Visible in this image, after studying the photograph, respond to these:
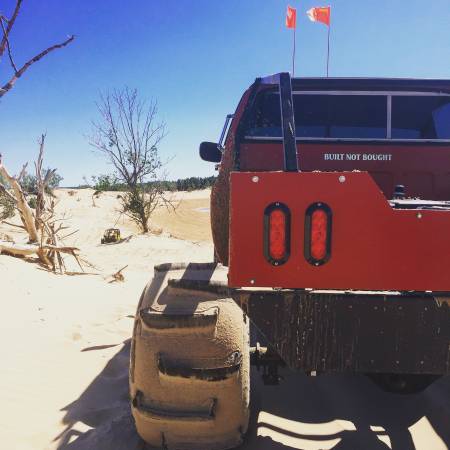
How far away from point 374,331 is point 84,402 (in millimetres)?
2287

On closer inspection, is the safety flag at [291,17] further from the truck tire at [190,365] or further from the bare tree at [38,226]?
the bare tree at [38,226]

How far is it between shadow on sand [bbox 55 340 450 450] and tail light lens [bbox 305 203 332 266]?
4.69ft

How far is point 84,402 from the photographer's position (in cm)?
289

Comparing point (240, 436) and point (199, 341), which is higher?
point (199, 341)

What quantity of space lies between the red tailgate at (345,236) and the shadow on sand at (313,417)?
1381 millimetres

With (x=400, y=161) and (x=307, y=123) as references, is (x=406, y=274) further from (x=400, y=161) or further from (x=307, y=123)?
(x=307, y=123)

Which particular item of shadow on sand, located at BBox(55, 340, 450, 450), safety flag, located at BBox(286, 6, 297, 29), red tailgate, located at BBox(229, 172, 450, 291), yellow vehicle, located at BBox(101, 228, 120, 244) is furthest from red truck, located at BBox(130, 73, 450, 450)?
yellow vehicle, located at BBox(101, 228, 120, 244)

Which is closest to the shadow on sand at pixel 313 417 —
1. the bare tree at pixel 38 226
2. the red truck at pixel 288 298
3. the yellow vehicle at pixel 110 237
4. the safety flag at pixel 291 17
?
the red truck at pixel 288 298

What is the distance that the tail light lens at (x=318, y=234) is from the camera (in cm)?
145

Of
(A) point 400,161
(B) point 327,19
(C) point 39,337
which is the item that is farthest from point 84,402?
(B) point 327,19

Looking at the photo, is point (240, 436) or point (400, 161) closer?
point (240, 436)

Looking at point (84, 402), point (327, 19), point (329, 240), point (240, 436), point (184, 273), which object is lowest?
point (84, 402)

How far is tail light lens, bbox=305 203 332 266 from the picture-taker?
1.45m

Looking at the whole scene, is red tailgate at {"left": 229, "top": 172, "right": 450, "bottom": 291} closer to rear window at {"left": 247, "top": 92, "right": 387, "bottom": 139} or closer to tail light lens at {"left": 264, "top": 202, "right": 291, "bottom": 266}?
tail light lens at {"left": 264, "top": 202, "right": 291, "bottom": 266}
